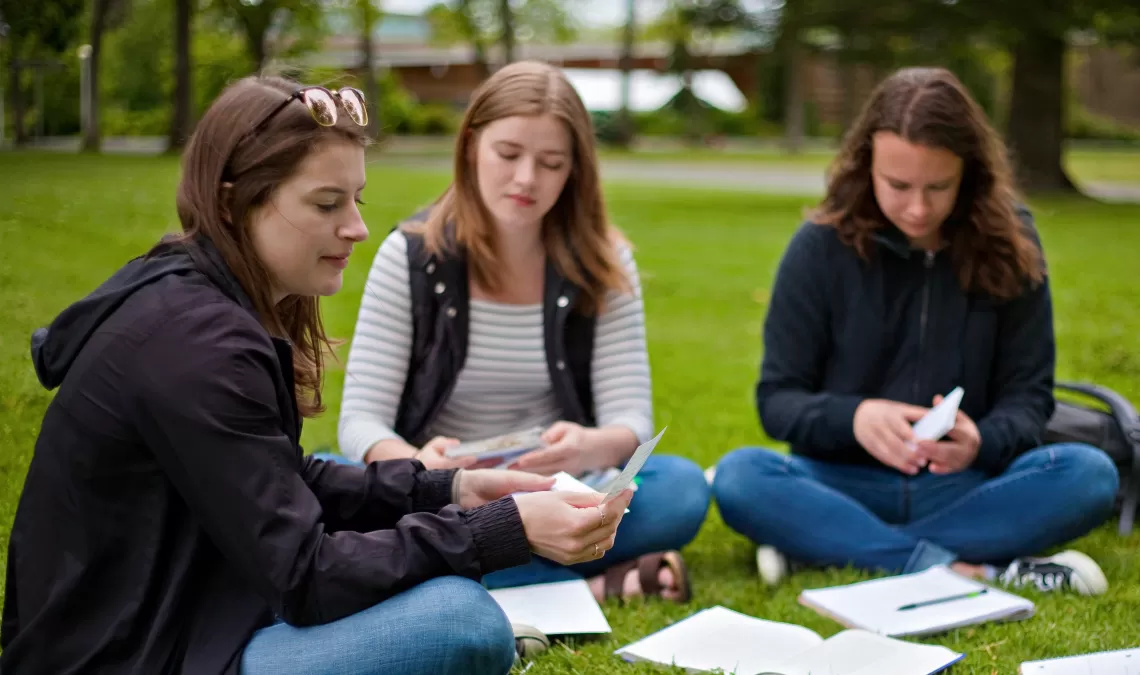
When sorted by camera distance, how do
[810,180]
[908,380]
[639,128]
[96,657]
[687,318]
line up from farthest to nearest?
1. [639,128]
2. [810,180]
3. [687,318]
4. [908,380]
5. [96,657]

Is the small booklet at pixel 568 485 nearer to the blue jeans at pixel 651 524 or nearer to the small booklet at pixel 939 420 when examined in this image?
the blue jeans at pixel 651 524

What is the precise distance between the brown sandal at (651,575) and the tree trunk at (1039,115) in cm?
1327

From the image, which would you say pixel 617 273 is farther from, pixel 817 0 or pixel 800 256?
pixel 817 0

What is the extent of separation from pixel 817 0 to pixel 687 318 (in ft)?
26.2

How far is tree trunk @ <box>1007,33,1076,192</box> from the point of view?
15.2 meters

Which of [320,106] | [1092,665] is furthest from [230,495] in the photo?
[1092,665]

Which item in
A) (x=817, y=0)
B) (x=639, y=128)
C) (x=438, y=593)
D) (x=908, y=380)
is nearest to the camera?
(x=438, y=593)

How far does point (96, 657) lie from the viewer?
5.98 feet

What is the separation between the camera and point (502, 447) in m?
2.94

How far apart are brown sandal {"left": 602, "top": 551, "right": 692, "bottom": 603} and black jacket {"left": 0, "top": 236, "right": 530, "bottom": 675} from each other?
133 cm

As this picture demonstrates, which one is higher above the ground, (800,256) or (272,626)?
(800,256)

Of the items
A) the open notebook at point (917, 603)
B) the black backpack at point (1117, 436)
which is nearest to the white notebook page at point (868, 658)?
the open notebook at point (917, 603)

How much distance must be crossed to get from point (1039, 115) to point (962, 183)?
42.6 feet

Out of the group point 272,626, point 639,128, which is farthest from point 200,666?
point 639,128
